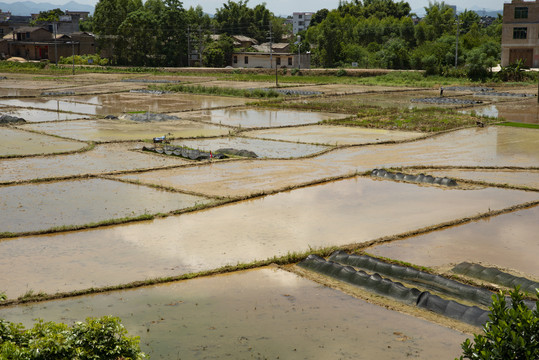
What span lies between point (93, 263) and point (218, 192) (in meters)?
4.79

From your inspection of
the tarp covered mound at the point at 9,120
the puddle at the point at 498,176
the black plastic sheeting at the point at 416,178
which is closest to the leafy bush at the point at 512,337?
the black plastic sheeting at the point at 416,178

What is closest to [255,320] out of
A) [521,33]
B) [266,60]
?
[521,33]

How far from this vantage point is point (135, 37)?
214 feet

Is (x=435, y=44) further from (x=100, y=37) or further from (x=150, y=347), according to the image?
(x=150, y=347)

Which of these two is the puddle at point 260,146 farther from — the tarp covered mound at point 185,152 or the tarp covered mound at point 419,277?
the tarp covered mound at point 419,277

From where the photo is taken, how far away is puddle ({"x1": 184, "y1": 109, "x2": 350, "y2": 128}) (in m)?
26.5

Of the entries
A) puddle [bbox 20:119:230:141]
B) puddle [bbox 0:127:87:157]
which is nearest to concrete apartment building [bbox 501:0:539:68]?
puddle [bbox 20:119:230:141]

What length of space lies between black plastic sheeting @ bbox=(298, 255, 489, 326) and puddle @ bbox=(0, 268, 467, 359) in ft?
1.27

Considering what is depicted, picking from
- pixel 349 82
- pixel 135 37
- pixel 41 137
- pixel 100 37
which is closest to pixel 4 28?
pixel 100 37

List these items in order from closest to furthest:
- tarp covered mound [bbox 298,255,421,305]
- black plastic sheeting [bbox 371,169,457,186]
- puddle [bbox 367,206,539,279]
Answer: tarp covered mound [bbox 298,255,421,305] < puddle [bbox 367,206,539,279] < black plastic sheeting [bbox 371,169,457,186]

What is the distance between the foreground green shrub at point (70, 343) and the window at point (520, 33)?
48.9 meters

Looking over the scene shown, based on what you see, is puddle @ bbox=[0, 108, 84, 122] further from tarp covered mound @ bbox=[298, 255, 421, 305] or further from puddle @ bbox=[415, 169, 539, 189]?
tarp covered mound @ bbox=[298, 255, 421, 305]

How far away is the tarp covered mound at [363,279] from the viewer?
866 cm

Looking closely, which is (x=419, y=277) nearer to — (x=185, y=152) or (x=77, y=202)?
(x=77, y=202)
